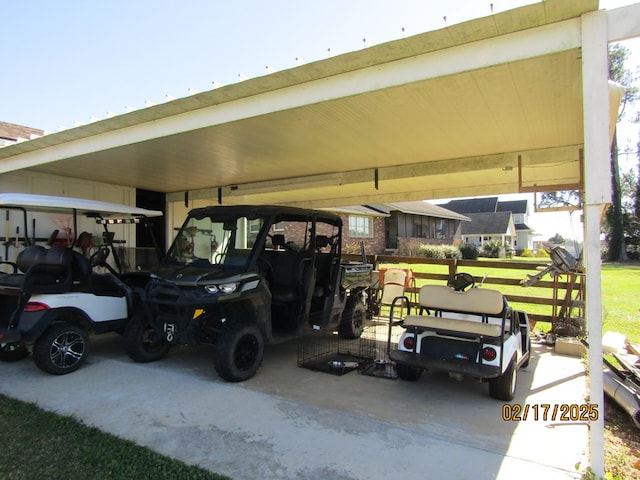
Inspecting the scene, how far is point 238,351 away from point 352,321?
8.88 ft

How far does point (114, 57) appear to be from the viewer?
777cm

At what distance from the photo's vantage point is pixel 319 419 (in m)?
3.93

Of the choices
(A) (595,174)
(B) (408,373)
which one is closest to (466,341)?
(B) (408,373)

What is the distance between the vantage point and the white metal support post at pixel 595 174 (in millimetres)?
3025

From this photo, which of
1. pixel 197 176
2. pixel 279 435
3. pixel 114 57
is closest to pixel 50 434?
pixel 279 435

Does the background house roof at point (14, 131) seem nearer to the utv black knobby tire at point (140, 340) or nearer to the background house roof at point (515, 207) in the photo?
the utv black knobby tire at point (140, 340)

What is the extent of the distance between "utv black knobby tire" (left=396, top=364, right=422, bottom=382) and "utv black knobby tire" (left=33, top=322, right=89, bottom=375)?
4.04 meters

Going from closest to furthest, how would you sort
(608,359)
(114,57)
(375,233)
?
(608,359) < (114,57) < (375,233)

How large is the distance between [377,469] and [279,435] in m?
0.94

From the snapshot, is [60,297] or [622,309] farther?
[622,309]

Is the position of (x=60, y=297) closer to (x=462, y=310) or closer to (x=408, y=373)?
(x=408, y=373)

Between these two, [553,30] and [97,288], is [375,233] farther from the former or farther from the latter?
[553,30]
